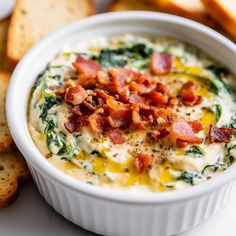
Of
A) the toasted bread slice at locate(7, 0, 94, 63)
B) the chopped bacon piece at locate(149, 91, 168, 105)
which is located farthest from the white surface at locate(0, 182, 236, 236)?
the toasted bread slice at locate(7, 0, 94, 63)

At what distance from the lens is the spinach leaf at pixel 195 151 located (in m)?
3.37

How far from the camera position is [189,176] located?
3.27m

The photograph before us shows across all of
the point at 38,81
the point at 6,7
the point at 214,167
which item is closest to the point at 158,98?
the point at 214,167

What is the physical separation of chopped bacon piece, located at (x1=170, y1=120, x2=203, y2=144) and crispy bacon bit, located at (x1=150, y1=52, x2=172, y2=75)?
0.68 metres

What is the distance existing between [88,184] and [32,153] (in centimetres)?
44

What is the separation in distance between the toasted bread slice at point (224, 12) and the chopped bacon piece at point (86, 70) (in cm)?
118

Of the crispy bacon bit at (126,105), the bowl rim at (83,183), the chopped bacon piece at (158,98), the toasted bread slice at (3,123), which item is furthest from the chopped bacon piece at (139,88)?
the toasted bread slice at (3,123)

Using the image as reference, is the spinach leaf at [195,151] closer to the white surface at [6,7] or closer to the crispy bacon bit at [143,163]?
the crispy bacon bit at [143,163]

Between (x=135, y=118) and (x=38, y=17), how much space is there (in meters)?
1.96

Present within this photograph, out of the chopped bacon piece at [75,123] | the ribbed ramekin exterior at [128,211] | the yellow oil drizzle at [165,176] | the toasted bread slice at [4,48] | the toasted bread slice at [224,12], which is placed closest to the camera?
the ribbed ramekin exterior at [128,211]

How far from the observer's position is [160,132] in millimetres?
3416

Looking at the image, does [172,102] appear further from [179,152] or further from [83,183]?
[83,183]

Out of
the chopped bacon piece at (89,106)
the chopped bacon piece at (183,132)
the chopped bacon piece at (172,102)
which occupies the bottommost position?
the chopped bacon piece at (89,106)

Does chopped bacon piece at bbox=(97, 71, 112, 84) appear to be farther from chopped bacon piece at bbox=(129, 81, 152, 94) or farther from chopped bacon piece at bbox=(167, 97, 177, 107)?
chopped bacon piece at bbox=(167, 97, 177, 107)
